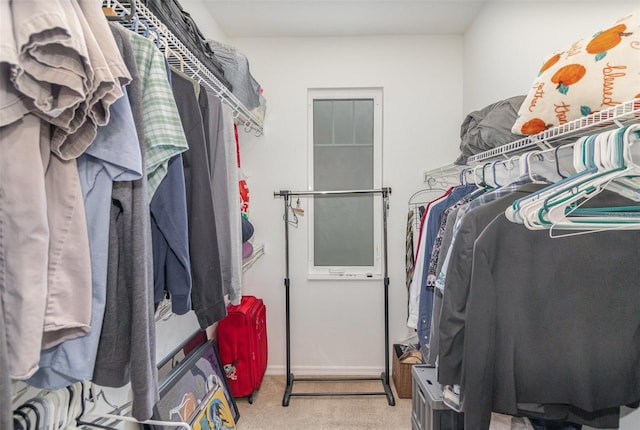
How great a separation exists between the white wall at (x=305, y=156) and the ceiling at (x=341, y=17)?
0.09 meters

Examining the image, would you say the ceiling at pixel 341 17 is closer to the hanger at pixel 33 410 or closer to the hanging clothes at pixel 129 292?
the hanging clothes at pixel 129 292

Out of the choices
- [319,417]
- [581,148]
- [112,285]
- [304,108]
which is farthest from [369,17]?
[319,417]

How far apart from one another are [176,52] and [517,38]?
1.84m

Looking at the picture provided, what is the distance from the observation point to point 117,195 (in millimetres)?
748

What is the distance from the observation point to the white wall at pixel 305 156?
2.67 metres

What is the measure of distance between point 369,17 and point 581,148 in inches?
80.7

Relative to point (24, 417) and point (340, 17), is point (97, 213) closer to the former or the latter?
point (24, 417)

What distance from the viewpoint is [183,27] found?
4.50 ft

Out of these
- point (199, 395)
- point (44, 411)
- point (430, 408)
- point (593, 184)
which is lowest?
point (199, 395)

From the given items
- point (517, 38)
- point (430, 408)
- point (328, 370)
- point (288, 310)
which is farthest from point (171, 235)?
point (328, 370)

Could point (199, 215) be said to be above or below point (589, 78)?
below

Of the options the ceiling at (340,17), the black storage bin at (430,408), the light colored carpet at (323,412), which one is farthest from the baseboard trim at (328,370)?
Answer: the ceiling at (340,17)

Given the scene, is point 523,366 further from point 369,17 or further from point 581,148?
point 369,17

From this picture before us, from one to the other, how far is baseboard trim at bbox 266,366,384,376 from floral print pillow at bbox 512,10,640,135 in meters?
2.27
